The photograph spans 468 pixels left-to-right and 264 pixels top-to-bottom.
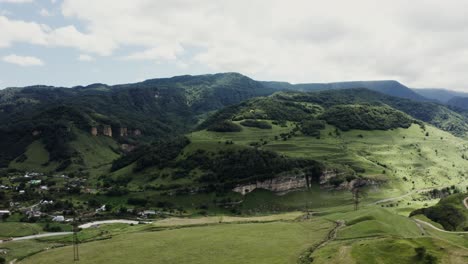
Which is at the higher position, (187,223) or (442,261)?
(442,261)

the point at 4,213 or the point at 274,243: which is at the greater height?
the point at 274,243

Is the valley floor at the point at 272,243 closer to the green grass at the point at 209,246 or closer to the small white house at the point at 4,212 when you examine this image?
the green grass at the point at 209,246

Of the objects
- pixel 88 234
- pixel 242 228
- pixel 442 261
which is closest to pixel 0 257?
pixel 88 234

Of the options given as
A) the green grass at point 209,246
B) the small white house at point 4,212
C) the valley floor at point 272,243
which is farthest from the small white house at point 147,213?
the small white house at point 4,212

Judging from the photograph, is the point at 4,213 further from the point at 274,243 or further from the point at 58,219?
the point at 274,243

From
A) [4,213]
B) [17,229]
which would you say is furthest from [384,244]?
[4,213]

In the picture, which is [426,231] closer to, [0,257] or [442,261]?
[442,261]

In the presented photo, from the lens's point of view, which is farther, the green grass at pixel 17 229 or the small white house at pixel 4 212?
the small white house at pixel 4 212

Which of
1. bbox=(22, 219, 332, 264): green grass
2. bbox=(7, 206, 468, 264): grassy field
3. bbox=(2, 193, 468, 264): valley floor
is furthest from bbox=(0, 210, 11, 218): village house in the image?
bbox=(22, 219, 332, 264): green grass
